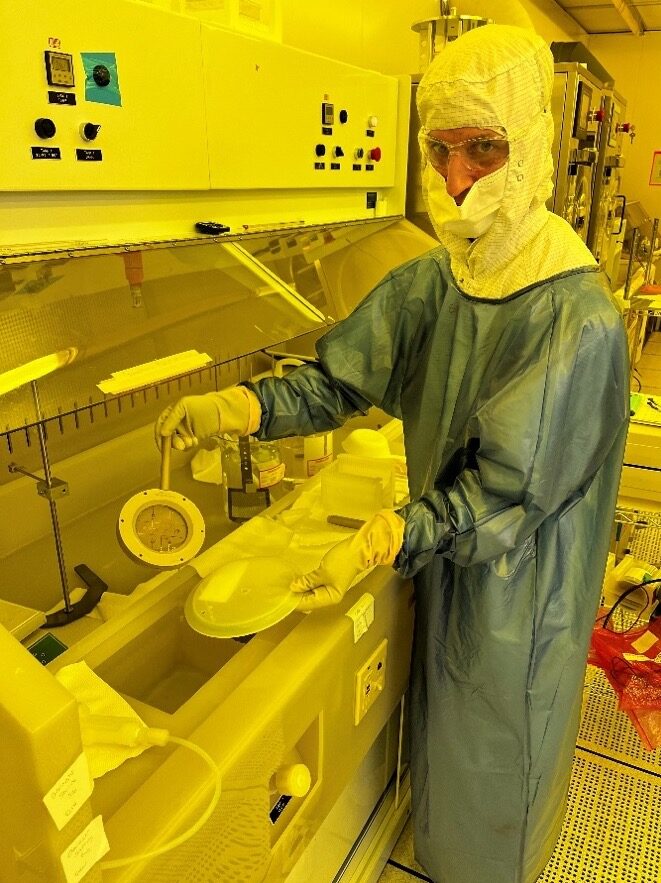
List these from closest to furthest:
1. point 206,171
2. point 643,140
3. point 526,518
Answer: point 526,518 < point 206,171 < point 643,140

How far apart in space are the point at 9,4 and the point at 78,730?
0.98m

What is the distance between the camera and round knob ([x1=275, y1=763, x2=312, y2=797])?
0.90 meters

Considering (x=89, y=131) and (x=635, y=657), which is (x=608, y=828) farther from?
(x=89, y=131)

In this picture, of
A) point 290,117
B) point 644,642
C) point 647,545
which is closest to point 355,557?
point 290,117

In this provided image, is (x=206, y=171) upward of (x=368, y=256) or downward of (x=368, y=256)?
upward

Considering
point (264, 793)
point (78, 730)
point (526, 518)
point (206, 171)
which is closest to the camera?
point (78, 730)

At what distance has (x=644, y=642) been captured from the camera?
1.93 metres

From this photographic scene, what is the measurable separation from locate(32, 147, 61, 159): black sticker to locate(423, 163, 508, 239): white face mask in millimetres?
596

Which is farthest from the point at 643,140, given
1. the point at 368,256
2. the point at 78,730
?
the point at 78,730

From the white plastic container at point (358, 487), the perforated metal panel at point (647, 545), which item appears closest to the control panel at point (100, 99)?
the white plastic container at point (358, 487)

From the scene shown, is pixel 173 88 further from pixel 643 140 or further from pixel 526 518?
pixel 643 140

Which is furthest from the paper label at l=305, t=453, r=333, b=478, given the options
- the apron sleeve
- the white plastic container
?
the apron sleeve

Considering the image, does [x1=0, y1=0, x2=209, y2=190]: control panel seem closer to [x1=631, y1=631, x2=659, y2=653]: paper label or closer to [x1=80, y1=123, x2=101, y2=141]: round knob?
[x1=80, y1=123, x2=101, y2=141]: round knob

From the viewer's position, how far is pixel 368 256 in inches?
70.3
